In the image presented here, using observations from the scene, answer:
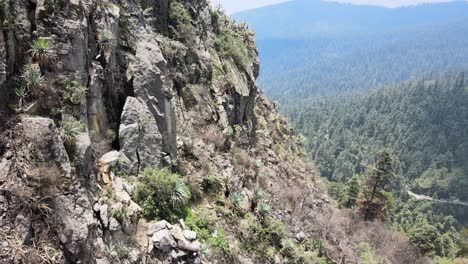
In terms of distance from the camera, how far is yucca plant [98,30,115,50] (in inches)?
505

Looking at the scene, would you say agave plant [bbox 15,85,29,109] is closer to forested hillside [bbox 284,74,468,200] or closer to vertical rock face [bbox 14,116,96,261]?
vertical rock face [bbox 14,116,96,261]

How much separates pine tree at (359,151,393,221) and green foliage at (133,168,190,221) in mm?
27630

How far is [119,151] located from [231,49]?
60.4 ft

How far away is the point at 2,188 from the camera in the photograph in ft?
26.7

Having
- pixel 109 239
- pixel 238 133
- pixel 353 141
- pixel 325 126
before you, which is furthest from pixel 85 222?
pixel 325 126

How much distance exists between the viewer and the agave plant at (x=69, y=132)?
32.1 ft

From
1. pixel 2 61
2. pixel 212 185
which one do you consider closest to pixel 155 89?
pixel 212 185

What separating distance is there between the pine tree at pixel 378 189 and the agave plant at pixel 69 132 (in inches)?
1245

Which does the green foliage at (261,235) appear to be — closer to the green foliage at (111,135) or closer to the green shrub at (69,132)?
the green foliage at (111,135)

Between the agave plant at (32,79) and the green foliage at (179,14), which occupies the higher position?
the green foliage at (179,14)

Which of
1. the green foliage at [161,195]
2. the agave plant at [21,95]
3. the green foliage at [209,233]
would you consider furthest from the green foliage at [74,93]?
the green foliage at [209,233]

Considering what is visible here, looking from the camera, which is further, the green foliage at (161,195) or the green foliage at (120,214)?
the green foliage at (161,195)

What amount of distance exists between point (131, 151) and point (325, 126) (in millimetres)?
178854

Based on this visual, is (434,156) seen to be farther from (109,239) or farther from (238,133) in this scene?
(109,239)
